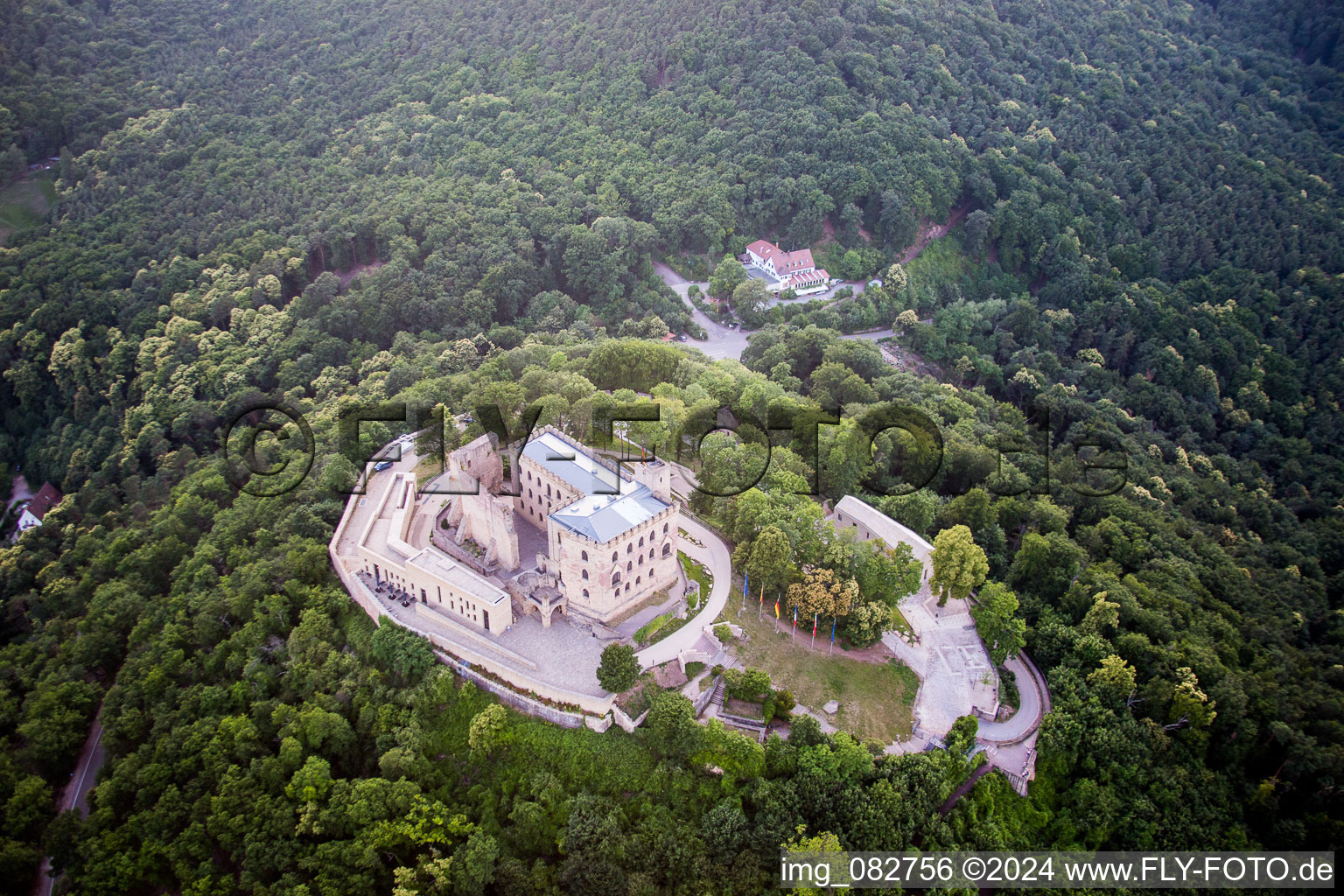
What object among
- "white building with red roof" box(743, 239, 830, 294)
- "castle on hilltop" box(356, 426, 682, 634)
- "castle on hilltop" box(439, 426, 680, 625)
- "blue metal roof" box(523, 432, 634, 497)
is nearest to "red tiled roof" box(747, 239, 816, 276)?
"white building with red roof" box(743, 239, 830, 294)

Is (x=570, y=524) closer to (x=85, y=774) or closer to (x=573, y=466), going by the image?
(x=573, y=466)

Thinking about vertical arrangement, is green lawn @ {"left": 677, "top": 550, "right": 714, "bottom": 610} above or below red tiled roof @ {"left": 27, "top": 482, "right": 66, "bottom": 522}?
above

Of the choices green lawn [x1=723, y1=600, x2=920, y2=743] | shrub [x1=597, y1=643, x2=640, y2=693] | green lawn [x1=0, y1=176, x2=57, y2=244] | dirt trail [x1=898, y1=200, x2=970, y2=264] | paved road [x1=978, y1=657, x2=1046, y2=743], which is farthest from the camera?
green lawn [x1=0, y1=176, x2=57, y2=244]

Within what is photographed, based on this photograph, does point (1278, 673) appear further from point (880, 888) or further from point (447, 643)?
point (447, 643)

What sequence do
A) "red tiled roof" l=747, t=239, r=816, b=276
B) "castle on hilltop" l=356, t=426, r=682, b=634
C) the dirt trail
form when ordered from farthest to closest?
the dirt trail → "red tiled roof" l=747, t=239, r=816, b=276 → "castle on hilltop" l=356, t=426, r=682, b=634

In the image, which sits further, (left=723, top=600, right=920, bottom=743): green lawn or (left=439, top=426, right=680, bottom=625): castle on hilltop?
(left=439, top=426, right=680, bottom=625): castle on hilltop

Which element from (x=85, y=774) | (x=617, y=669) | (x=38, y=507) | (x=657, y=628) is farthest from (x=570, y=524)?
(x=38, y=507)

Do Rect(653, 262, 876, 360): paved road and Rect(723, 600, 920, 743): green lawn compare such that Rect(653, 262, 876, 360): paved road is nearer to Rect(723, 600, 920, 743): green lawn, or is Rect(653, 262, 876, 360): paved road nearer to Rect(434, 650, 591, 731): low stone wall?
Rect(723, 600, 920, 743): green lawn

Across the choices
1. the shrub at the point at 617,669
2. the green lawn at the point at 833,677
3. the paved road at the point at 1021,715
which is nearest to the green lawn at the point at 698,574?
the green lawn at the point at 833,677
